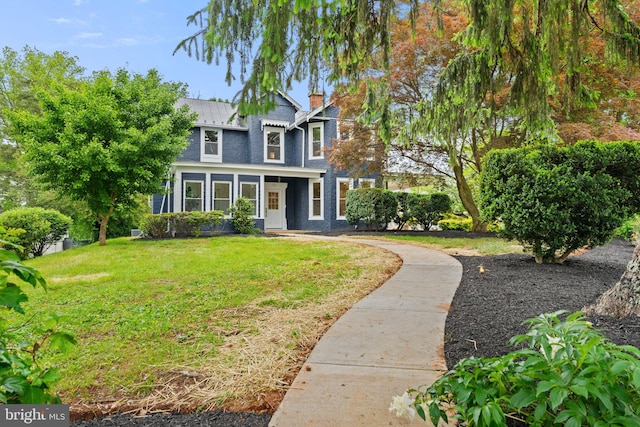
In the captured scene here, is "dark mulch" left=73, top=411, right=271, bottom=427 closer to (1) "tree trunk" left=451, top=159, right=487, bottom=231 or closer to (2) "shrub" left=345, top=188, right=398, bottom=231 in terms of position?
(1) "tree trunk" left=451, top=159, right=487, bottom=231

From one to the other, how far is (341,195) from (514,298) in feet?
40.9

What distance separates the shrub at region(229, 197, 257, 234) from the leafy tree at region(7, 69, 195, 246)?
11.4 feet

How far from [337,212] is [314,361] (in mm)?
13569

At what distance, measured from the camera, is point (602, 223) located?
4973mm

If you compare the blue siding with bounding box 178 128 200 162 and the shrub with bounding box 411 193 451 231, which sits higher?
the blue siding with bounding box 178 128 200 162

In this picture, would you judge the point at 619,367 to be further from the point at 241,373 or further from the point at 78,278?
the point at 78,278

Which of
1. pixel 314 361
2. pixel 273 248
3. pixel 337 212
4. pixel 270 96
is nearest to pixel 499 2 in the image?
pixel 270 96

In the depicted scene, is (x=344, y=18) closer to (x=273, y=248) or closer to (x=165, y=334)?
(x=165, y=334)

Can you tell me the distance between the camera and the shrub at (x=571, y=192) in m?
4.85

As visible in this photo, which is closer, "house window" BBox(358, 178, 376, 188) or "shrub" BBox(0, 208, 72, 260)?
"shrub" BBox(0, 208, 72, 260)

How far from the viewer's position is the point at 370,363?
2.29 meters

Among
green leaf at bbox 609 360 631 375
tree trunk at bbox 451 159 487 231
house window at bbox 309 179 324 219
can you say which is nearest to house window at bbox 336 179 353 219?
house window at bbox 309 179 324 219

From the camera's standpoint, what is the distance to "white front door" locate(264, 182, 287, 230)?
1698 cm

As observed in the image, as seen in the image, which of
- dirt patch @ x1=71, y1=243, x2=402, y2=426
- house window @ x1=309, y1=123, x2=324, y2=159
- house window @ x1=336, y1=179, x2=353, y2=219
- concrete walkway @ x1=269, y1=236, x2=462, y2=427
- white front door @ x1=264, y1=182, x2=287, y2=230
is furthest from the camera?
white front door @ x1=264, y1=182, x2=287, y2=230
